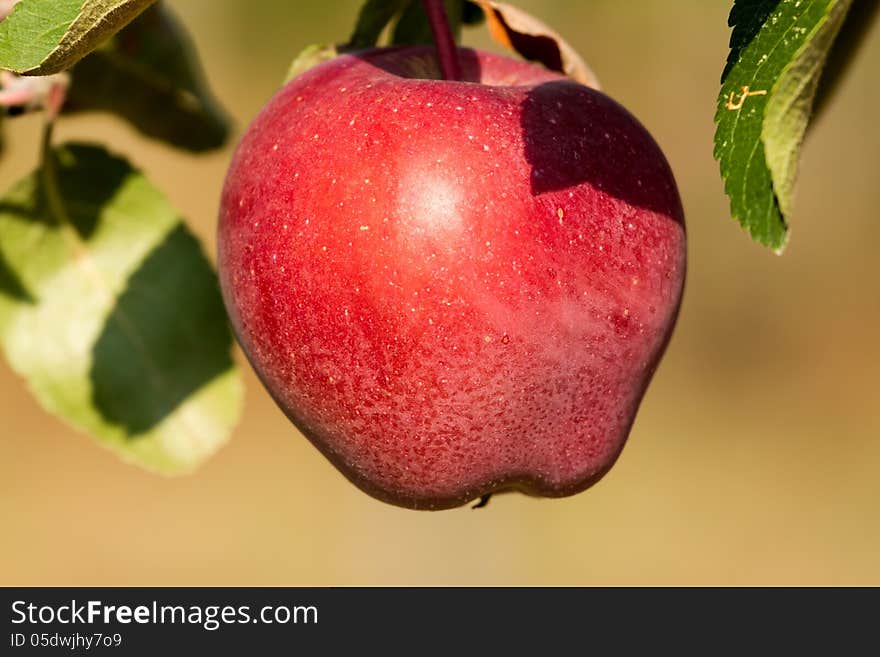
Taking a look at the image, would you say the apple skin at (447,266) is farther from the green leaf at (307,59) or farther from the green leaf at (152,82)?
the green leaf at (152,82)

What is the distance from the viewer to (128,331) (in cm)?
90

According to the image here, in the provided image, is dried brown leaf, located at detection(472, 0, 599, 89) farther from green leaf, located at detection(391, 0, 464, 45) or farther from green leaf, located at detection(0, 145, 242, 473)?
green leaf, located at detection(0, 145, 242, 473)

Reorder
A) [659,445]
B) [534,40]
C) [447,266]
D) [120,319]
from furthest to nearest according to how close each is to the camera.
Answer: [659,445], [120,319], [534,40], [447,266]

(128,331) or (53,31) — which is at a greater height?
(53,31)

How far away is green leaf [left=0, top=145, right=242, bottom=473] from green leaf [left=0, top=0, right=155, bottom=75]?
0.38 meters

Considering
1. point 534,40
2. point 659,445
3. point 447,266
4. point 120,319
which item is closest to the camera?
point 447,266

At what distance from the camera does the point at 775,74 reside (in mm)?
452

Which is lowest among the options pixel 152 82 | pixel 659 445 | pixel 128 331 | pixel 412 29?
pixel 659 445

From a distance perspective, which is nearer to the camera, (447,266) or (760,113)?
(760,113)

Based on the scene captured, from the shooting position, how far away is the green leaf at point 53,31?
511mm

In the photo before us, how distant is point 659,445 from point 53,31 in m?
3.53

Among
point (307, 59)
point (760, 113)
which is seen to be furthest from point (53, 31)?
point (760, 113)

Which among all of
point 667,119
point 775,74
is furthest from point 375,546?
point 775,74

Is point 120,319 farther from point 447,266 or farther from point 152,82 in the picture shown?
point 447,266
